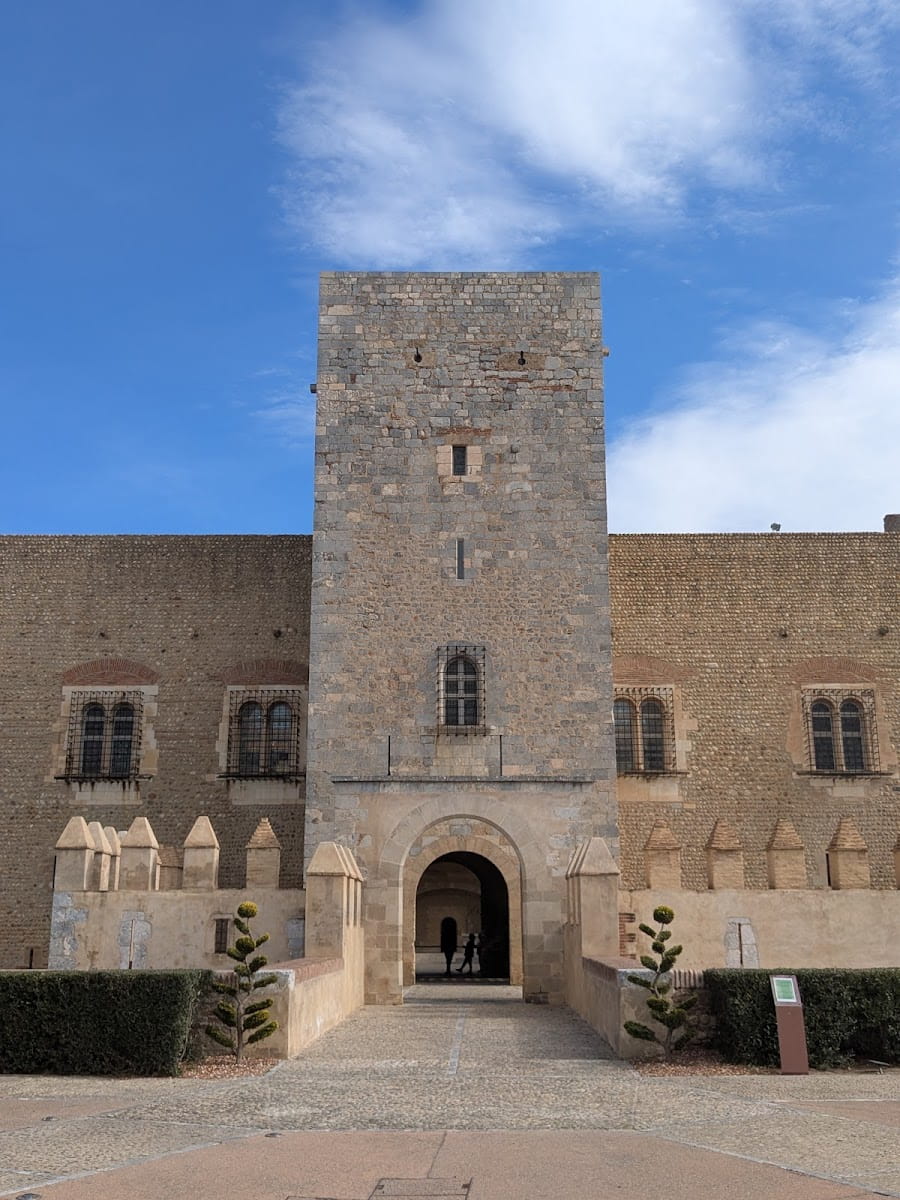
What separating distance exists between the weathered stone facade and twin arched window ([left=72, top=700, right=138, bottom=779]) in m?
0.09

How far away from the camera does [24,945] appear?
21.1 meters

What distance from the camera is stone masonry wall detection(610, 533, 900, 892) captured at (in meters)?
21.7

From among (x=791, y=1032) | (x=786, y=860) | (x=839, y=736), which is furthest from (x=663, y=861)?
(x=791, y=1032)

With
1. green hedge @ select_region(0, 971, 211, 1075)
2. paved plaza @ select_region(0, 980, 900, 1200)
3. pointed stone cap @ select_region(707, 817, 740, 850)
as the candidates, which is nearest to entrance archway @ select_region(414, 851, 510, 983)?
pointed stone cap @ select_region(707, 817, 740, 850)

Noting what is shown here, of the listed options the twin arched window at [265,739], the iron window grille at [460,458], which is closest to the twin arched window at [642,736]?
the iron window grille at [460,458]

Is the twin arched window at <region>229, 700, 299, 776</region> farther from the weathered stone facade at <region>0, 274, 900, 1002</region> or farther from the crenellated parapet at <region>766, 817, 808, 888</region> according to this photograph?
the crenellated parapet at <region>766, 817, 808, 888</region>

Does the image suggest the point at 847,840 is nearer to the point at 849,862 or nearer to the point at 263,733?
the point at 849,862

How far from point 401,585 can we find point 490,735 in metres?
2.72

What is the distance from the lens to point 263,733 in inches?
870

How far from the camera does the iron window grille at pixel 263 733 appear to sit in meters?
21.8

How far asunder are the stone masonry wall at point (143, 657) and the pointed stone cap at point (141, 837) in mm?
3469

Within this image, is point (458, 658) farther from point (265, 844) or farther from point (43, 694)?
point (43, 694)

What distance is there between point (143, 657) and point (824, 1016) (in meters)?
14.8

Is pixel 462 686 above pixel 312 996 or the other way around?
above
